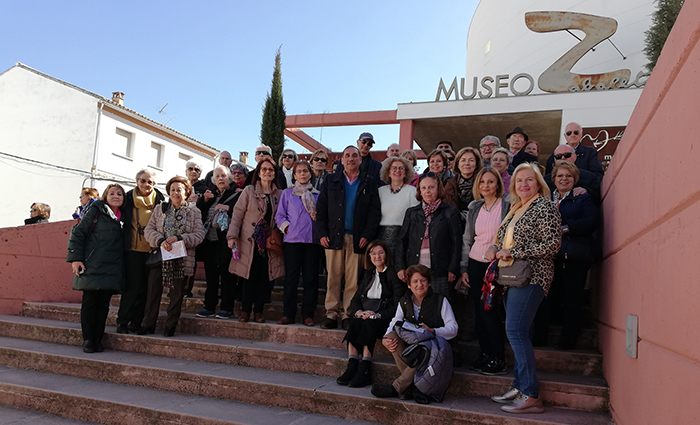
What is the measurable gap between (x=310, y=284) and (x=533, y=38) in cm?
1394

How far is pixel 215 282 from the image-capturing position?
18.0 feet

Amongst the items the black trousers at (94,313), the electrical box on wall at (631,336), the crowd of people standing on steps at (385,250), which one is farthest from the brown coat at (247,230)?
the electrical box on wall at (631,336)

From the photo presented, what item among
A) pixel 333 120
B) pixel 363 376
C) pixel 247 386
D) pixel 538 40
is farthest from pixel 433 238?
pixel 538 40

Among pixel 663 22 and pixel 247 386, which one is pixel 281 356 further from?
pixel 663 22

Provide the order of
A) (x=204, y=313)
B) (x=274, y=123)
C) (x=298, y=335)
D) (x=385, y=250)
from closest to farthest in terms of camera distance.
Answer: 1. (x=385, y=250)
2. (x=298, y=335)
3. (x=204, y=313)
4. (x=274, y=123)

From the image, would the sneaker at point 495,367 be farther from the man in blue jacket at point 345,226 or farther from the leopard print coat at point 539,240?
the man in blue jacket at point 345,226

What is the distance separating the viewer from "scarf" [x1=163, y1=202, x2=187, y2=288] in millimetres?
4973

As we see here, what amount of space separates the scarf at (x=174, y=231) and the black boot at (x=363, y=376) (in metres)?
2.33

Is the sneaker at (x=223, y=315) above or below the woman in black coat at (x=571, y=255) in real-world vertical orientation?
below

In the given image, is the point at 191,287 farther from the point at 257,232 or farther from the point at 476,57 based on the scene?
the point at 476,57

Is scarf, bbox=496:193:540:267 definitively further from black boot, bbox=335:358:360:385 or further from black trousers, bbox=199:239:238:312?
black trousers, bbox=199:239:238:312

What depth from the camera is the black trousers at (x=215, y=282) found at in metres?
5.37

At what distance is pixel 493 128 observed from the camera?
12.5 meters

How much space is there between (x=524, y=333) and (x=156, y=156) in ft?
72.4
